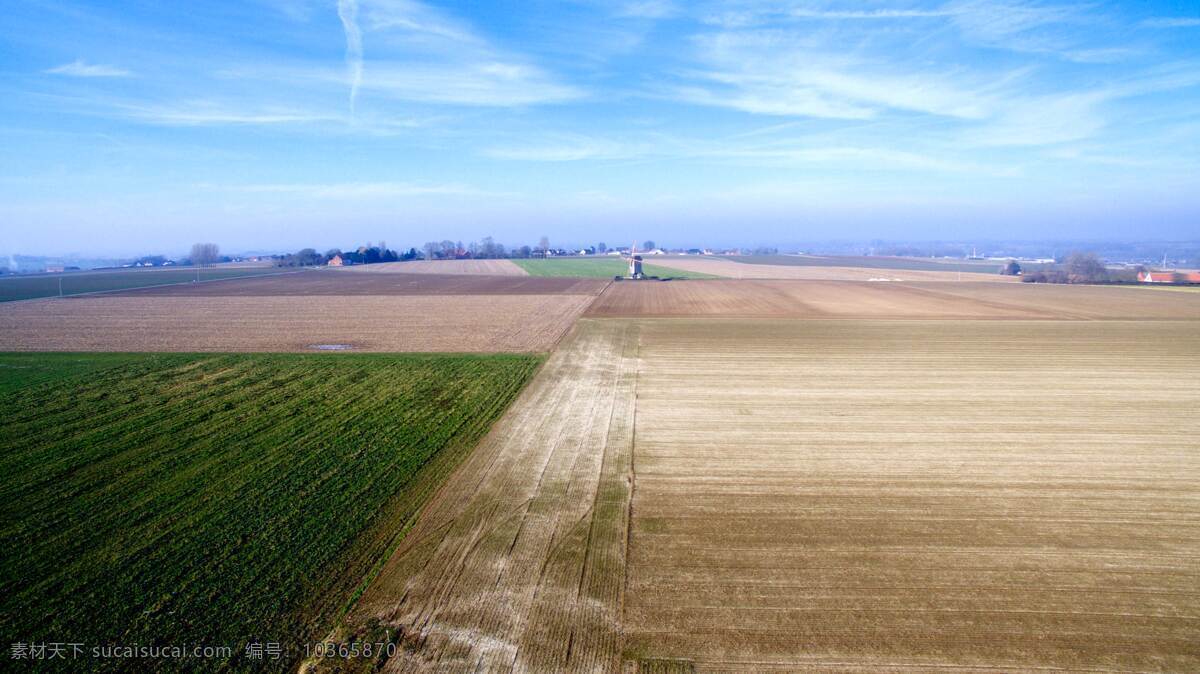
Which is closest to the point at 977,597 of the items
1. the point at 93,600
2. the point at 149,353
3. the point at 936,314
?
the point at 93,600

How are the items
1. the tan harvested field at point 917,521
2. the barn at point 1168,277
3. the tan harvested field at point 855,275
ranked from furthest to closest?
the tan harvested field at point 855,275 → the barn at point 1168,277 → the tan harvested field at point 917,521

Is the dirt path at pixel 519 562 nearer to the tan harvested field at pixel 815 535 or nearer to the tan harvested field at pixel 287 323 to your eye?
the tan harvested field at pixel 815 535

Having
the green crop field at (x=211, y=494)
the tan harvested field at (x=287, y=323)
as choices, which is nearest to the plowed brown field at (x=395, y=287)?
the tan harvested field at (x=287, y=323)

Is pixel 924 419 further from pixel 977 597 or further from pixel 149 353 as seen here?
pixel 149 353

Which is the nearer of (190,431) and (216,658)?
(216,658)

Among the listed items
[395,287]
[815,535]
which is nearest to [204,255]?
[395,287]
